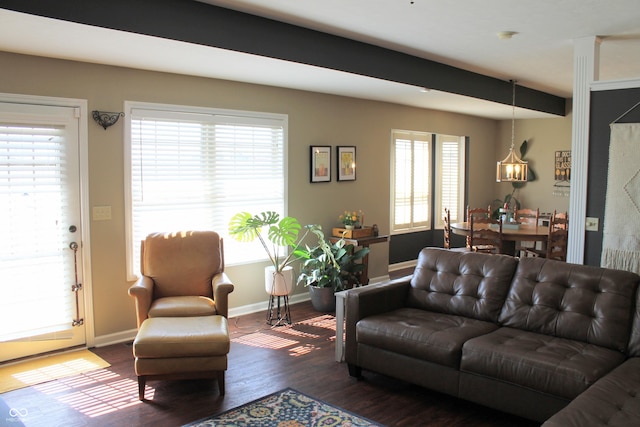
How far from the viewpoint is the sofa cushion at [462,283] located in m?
3.73

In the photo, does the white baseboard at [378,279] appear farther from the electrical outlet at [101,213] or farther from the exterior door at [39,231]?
the exterior door at [39,231]

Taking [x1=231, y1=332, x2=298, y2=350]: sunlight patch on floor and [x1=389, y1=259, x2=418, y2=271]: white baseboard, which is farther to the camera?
→ [x1=389, y1=259, x2=418, y2=271]: white baseboard

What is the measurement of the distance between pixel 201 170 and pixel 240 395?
7.87 ft

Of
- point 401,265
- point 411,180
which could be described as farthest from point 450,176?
point 401,265

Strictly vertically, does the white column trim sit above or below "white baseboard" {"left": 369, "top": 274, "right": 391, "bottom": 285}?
above

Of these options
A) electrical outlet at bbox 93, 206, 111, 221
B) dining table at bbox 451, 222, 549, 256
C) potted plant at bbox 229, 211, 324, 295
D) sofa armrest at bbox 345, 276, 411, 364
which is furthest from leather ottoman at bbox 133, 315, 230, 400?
dining table at bbox 451, 222, 549, 256

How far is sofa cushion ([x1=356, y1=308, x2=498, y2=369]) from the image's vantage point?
329 cm

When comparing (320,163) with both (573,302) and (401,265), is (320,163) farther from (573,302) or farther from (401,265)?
(573,302)

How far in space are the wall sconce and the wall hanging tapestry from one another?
401 centimetres

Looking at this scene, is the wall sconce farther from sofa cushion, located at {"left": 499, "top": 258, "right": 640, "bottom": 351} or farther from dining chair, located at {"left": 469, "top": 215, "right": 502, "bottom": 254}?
dining chair, located at {"left": 469, "top": 215, "right": 502, "bottom": 254}

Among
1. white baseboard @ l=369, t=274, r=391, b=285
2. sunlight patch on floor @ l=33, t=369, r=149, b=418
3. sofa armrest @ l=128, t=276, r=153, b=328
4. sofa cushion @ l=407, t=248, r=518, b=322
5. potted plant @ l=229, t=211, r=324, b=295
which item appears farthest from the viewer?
white baseboard @ l=369, t=274, r=391, b=285

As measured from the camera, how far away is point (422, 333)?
3.43 m

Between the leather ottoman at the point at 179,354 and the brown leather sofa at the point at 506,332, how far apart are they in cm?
92

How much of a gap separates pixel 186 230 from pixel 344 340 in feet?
5.92
